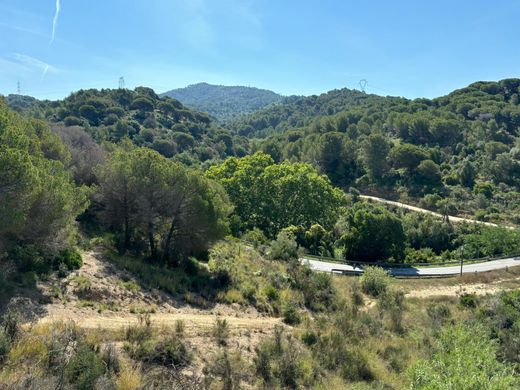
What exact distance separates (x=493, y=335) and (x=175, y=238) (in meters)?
18.6

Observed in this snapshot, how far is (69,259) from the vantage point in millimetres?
18500

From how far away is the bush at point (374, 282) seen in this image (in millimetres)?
26219

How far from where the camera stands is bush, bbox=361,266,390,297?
26219mm

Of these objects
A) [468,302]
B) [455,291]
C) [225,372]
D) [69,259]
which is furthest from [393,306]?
[69,259]

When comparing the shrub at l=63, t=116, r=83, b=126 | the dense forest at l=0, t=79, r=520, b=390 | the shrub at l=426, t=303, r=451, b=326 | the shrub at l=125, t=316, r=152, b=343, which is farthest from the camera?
the shrub at l=63, t=116, r=83, b=126

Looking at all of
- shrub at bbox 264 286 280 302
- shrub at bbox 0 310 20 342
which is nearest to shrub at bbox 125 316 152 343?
shrub at bbox 0 310 20 342

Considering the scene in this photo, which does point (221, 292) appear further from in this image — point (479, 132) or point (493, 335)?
point (479, 132)

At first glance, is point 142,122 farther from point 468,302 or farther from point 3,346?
point 3,346

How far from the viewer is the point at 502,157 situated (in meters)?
69.4

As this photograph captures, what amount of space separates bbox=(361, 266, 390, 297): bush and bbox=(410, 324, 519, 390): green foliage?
29.4 ft

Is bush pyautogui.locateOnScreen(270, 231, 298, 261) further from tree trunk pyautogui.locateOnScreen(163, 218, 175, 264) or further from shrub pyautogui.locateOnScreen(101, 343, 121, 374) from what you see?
shrub pyautogui.locateOnScreen(101, 343, 121, 374)

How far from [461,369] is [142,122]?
11113 centimetres

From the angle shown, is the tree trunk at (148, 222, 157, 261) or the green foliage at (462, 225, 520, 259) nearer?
the tree trunk at (148, 222, 157, 261)

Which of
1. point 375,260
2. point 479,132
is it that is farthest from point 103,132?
point 479,132
